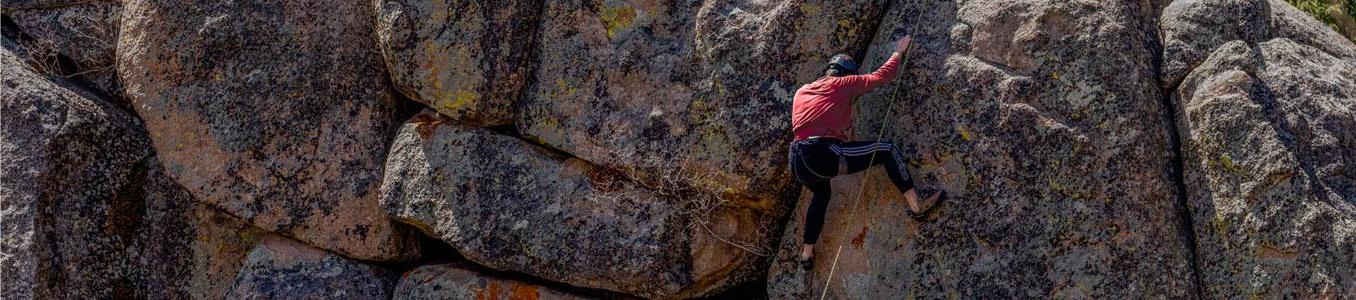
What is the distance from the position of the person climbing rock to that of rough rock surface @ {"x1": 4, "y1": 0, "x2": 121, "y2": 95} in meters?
7.28

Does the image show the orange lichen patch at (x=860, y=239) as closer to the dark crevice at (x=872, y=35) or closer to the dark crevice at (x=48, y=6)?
the dark crevice at (x=872, y=35)

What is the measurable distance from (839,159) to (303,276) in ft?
17.5

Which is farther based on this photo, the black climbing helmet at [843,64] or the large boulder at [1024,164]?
the black climbing helmet at [843,64]

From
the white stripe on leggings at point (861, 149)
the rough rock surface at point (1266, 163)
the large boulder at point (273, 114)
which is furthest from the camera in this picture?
the large boulder at point (273, 114)

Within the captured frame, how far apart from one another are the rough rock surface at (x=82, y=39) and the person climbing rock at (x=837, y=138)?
728cm

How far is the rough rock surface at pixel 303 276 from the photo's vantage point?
479 inches

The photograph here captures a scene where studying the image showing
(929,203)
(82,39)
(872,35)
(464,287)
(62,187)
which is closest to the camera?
(929,203)

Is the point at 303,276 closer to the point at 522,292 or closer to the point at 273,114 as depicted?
the point at 273,114

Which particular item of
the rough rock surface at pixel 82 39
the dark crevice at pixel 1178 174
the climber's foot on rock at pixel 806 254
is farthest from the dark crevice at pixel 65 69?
the dark crevice at pixel 1178 174

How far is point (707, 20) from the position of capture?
1136 cm

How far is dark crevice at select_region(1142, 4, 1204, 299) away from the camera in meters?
10.4

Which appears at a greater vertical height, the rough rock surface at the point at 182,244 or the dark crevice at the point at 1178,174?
the dark crevice at the point at 1178,174

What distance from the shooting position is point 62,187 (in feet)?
40.2

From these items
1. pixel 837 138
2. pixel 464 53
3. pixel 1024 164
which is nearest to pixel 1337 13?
pixel 1024 164
